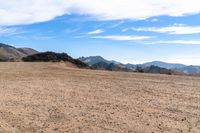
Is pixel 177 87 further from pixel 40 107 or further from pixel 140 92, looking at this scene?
pixel 40 107

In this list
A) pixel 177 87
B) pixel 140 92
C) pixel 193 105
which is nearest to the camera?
pixel 193 105

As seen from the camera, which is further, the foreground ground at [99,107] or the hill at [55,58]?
the hill at [55,58]

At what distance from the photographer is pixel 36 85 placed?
2236 cm

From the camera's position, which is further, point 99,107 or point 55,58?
point 55,58

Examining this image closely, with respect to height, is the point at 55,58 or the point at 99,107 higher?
the point at 55,58

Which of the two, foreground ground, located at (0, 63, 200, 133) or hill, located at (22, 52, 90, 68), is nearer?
foreground ground, located at (0, 63, 200, 133)

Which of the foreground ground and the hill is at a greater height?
the hill

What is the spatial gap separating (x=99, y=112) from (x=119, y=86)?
7.83 meters

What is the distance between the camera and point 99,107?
1556cm

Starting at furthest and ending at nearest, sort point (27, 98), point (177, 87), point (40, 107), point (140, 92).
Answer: point (177, 87), point (140, 92), point (27, 98), point (40, 107)

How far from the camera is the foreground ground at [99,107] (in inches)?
493

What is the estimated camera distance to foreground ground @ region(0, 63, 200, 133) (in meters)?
12.5

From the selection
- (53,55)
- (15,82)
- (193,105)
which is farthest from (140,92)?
(53,55)

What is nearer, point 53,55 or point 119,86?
point 119,86
